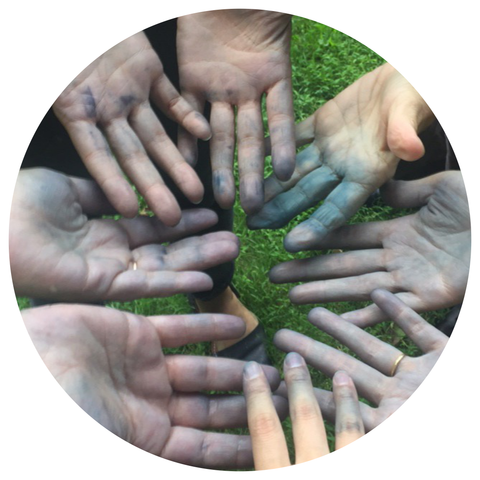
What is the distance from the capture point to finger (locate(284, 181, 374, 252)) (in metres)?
1.30

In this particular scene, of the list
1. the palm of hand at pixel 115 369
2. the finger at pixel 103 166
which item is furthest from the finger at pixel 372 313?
the finger at pixel 103 166

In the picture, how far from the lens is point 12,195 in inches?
46.4

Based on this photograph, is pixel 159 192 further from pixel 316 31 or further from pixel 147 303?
pixel 316 31

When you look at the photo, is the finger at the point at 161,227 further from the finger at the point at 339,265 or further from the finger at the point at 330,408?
the finger at the point at 330,408

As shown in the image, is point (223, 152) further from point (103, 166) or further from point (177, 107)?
point (103, 166)

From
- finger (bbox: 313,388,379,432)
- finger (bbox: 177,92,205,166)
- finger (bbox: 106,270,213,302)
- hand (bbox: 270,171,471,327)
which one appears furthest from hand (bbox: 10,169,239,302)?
finger (bbox: 313,388,379,432)

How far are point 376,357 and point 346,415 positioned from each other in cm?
17

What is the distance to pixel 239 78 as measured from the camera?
1349 mm

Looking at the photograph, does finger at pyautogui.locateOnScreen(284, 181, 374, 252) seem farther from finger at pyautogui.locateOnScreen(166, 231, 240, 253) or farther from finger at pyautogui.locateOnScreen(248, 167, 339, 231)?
finger at pyautogui.locateOnScreen(166, 231, 240, 253)

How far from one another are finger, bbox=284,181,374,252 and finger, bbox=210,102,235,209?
0.59 ft

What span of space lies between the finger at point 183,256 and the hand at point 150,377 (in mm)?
116

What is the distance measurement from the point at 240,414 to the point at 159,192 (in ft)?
1.71

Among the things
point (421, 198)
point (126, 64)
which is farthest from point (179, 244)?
point (421, 198)

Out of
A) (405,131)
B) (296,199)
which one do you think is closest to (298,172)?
(296,199)
